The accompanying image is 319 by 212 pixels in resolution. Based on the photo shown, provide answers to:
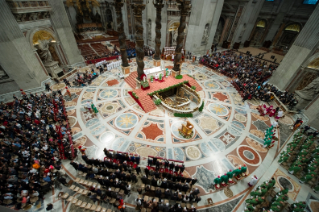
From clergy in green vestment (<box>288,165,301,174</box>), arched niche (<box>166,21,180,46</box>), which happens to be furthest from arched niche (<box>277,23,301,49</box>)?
clergy in green vestment (<box>288,165,301,174</box>)

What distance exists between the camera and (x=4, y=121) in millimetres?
10742

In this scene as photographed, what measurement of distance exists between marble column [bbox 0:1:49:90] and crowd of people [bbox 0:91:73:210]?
3.22 meters

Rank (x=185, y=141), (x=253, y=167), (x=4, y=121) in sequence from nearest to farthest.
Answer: (x=253, y=167)
(x=4, y=121)
(x=185, y=141)

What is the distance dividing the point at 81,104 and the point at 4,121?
5.75 metres

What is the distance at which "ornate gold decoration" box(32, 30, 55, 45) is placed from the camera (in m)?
15.6

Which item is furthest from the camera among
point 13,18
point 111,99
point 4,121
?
point 111,99

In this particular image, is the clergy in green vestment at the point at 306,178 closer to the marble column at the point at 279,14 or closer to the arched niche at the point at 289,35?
the arched niche at the point at 289,35

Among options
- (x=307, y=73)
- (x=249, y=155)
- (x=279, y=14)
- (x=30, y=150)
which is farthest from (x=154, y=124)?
(x=279, y=14)

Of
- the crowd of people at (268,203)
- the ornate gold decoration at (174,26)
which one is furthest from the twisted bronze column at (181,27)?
the crowd of people at (268,203)

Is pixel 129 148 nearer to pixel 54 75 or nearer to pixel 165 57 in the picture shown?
pixel 54 75

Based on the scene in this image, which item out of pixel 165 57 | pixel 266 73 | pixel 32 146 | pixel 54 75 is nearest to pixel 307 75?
pixel 266 73

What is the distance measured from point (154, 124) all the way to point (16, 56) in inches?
601

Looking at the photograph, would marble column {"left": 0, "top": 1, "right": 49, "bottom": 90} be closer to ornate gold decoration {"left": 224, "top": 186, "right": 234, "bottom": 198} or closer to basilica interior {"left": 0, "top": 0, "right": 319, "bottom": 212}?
basilica interior {"left": 0, "top": 0, "right": 319, "bottom": 212}

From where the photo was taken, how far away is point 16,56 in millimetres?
13617
